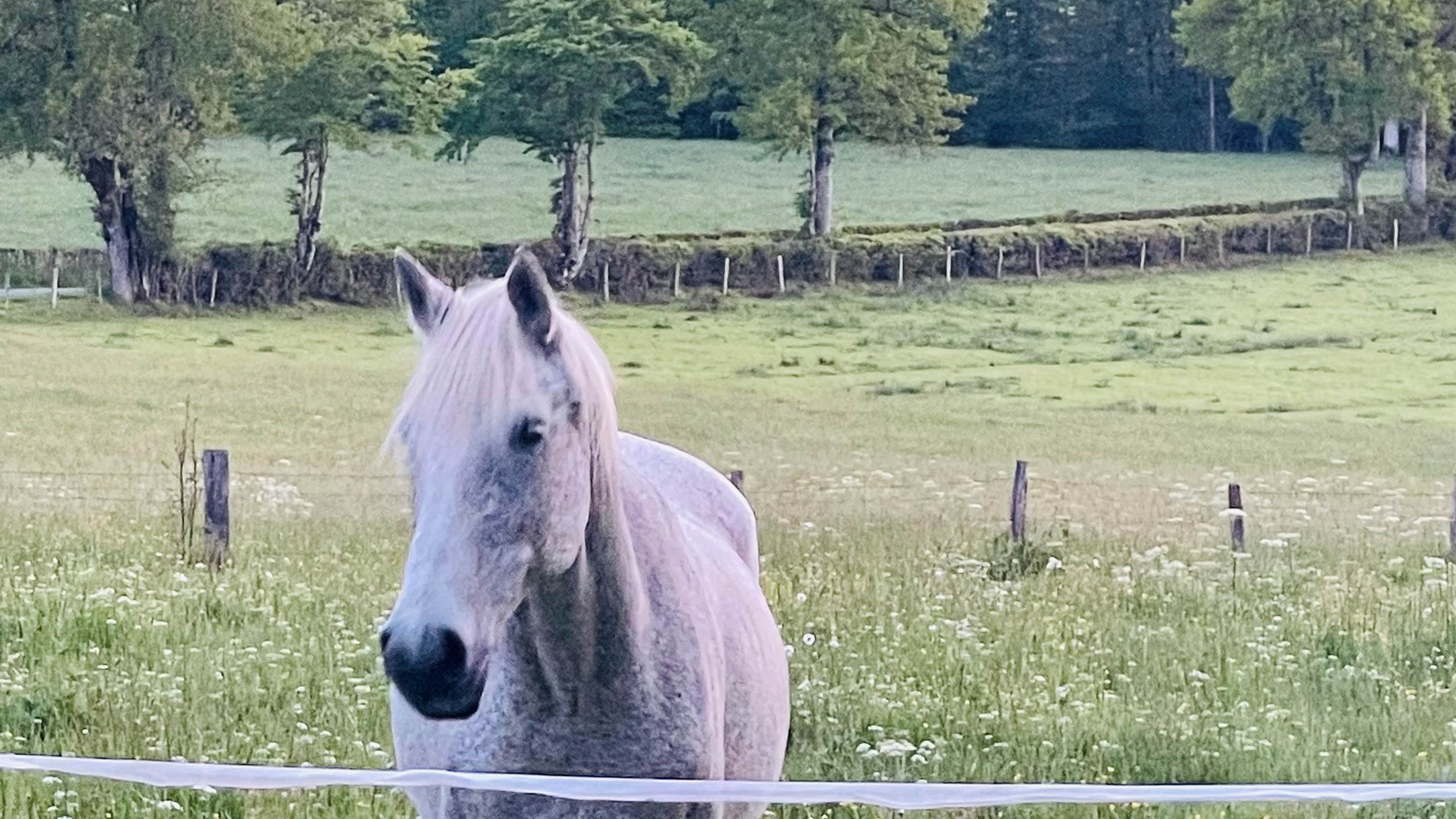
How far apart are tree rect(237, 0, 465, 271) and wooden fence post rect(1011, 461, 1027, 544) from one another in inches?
319

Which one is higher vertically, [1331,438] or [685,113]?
[685,113]

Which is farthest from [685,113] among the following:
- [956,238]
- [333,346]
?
[333,346]

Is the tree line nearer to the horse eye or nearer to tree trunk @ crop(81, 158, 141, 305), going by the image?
tree trunk @ crop(81, 158, 141, 305)

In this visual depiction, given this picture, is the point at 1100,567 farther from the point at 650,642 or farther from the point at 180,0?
the point at 180,0

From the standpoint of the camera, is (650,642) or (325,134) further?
(325,134)

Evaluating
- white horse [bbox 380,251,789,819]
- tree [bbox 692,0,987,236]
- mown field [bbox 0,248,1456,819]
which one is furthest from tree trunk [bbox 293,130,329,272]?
white horse [bbox 380,251,789,819]

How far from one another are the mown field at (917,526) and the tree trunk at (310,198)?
67cm

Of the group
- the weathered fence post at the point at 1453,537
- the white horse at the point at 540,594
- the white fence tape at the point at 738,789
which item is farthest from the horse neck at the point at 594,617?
A: the weathered fence post at the point at 1453,537

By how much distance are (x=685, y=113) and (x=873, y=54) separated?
2.02 m

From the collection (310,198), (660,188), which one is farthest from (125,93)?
(660,188)

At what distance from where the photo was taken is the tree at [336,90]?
16.1 meters

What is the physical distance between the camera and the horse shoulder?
4.05 meters

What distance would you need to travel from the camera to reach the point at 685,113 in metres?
16.8

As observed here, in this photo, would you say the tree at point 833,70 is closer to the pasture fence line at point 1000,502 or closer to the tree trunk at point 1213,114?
the tree trunk at point 1213,114
